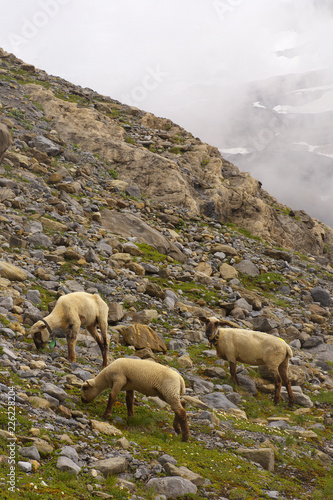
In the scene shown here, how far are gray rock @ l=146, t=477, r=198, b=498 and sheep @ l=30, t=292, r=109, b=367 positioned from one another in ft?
18.8

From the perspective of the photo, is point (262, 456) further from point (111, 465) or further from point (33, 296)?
point (33, 296)

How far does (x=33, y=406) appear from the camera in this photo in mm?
8141

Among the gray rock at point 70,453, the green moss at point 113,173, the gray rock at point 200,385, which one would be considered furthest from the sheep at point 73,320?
the green moss at point 113,173

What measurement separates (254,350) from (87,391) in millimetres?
7557

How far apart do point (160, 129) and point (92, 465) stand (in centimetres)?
4647

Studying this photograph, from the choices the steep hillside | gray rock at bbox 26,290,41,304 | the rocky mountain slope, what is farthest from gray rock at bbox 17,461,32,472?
the steep hillside

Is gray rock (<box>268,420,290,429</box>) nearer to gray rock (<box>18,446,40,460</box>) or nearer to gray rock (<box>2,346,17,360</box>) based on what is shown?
gray rock (<box>2,346,17,360</box>)

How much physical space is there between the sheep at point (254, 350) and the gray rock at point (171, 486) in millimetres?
8435

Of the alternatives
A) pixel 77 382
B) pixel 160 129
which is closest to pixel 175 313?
pixel 77 382

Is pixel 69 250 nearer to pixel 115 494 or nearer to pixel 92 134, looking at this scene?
pixel 115 494

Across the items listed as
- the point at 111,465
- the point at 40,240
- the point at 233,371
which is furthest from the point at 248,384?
the point at 40,240

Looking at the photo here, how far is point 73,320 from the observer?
41.2ft

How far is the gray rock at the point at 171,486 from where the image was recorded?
6867mm

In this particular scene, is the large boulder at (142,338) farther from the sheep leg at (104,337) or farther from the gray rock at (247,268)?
the gray rock at (247,268)
